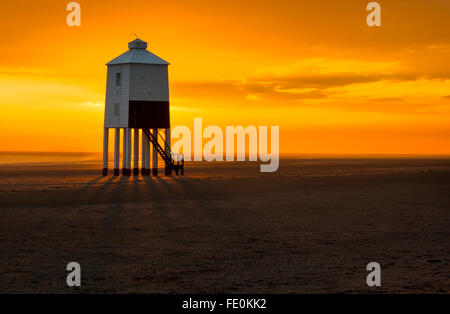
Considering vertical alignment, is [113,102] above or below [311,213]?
above

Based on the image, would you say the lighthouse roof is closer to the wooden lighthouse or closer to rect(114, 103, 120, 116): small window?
the wooden lighthouse

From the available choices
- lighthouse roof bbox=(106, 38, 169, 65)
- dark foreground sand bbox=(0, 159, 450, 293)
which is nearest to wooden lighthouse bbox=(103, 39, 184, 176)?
lighthouse roof bbox=(106, 38, 169, 65)

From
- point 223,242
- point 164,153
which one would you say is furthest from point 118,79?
point 223,242

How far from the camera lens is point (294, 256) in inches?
614

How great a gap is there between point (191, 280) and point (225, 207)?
14225 mm

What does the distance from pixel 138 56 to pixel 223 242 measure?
33.6 m

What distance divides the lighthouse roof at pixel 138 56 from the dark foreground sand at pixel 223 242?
1809 cm

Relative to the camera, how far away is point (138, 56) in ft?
161

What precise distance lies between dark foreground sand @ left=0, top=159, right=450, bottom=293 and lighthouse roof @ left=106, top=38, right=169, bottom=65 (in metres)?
18.1

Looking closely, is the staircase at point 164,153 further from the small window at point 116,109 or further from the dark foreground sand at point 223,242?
the dark foreground sand at point 223,242

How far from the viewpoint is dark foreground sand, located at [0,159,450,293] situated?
12.9 meters

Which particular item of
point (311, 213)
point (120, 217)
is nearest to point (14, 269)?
point (120, 217)

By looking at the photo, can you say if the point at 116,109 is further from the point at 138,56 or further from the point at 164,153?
the point at 164,153
